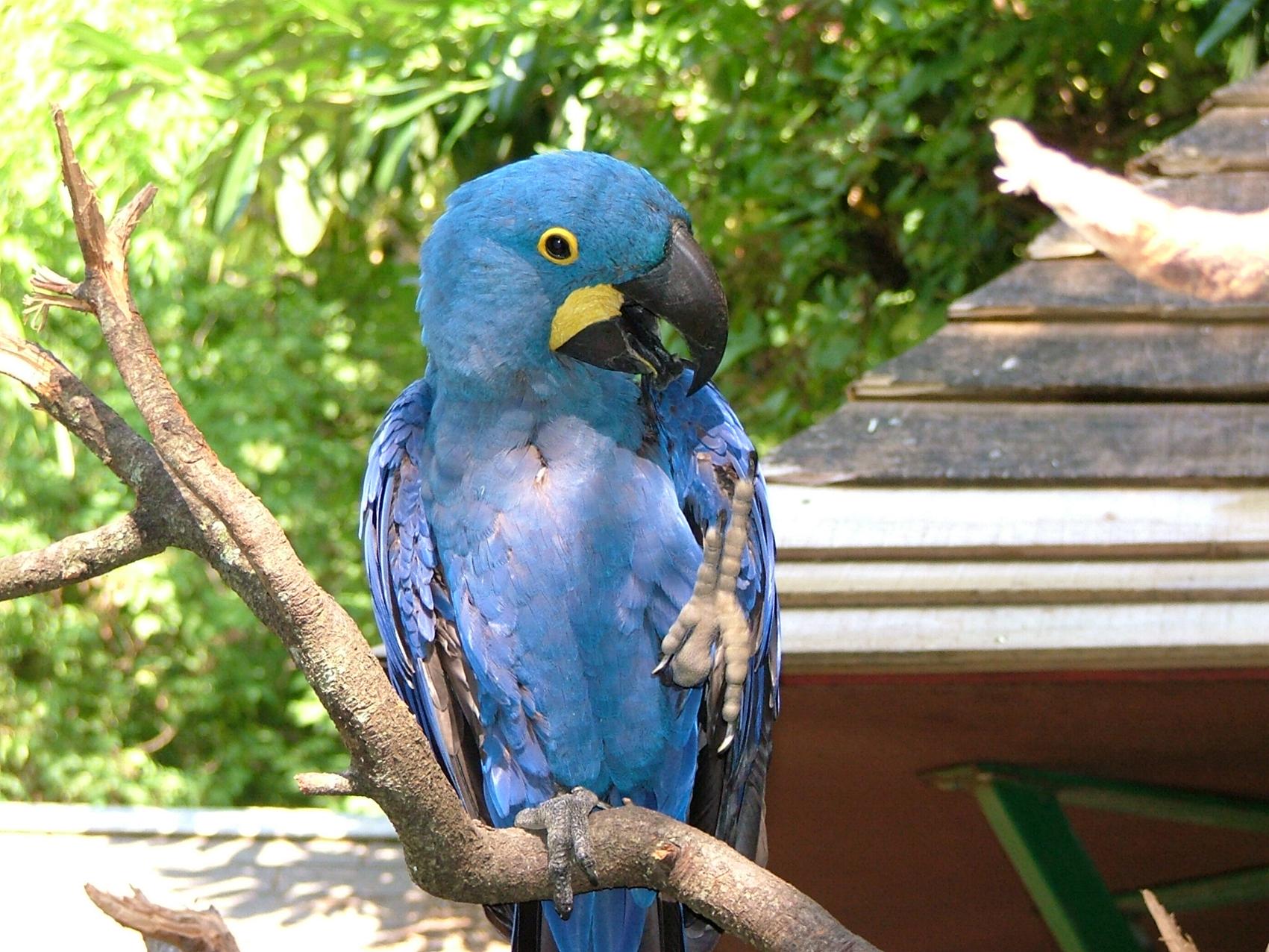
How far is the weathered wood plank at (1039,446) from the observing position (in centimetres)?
228

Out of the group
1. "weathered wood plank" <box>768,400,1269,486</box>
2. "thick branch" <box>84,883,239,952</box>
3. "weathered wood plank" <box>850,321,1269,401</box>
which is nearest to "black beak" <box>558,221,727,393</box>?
"weathered wood plank" <box>768,400,1269,486</box>

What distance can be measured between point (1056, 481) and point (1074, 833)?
0.72 metres

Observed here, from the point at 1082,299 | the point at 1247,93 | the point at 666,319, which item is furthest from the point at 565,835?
the point at 1247,93

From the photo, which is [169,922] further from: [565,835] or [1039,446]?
[1039,446]

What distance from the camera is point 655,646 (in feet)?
6.20

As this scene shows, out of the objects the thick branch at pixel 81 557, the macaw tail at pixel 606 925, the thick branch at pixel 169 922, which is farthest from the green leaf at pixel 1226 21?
the thick branch at pixel 169 922

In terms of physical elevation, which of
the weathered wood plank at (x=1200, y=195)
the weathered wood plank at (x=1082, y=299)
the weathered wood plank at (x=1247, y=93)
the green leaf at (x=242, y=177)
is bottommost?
the weathered wood plank at (x=1082, y=299)

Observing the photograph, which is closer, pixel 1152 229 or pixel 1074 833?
pixel 1152 229

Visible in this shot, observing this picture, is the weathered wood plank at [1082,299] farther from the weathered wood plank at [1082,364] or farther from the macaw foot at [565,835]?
the macaw foot at [565,835]

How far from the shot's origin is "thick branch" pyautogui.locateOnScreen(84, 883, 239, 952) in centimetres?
124

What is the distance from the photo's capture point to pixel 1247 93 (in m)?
2.80

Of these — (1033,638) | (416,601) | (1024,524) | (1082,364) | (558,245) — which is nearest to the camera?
(558,245)

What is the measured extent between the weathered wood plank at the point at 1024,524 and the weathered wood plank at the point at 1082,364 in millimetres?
221

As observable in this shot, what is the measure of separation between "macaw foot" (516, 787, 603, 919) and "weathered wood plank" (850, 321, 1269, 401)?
1.07 metres
